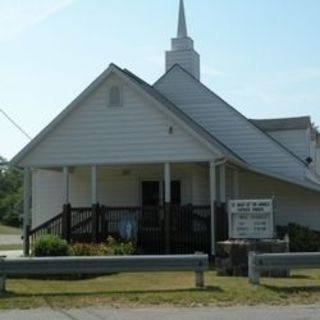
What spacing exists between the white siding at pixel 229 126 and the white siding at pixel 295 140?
3.96m

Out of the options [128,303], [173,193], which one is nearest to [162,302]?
[128,303]

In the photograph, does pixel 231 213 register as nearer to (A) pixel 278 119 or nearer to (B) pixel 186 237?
(B) pixel 186 237

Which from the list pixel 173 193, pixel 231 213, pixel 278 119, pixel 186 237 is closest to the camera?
pixel 231 213

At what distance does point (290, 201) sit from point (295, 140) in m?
4.63

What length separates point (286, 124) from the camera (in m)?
35.8

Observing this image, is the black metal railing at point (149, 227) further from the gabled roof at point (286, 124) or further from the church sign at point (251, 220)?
the gabled roof at point (286, 124)

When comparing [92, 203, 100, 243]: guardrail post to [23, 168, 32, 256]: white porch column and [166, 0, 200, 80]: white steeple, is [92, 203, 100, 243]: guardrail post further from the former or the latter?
[166, 0, 200, 80]: white steeple

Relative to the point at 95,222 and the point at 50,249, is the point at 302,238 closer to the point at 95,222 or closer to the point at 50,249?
the point at 95,222

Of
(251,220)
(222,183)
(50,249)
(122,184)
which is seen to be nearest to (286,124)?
(222,183)

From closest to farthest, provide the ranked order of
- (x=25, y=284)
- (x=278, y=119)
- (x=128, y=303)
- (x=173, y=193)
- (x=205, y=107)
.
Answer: (x=128, y=303), (x=25, y=284), (x=173, y=193), (x=205, y=107), (x=278, y=119)

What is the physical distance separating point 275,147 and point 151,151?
753cm

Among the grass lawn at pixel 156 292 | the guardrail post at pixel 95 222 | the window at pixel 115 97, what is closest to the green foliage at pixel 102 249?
the guardrail post at pixel 95 222

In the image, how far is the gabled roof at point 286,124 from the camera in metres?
35.5

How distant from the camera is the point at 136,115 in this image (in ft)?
85.8
